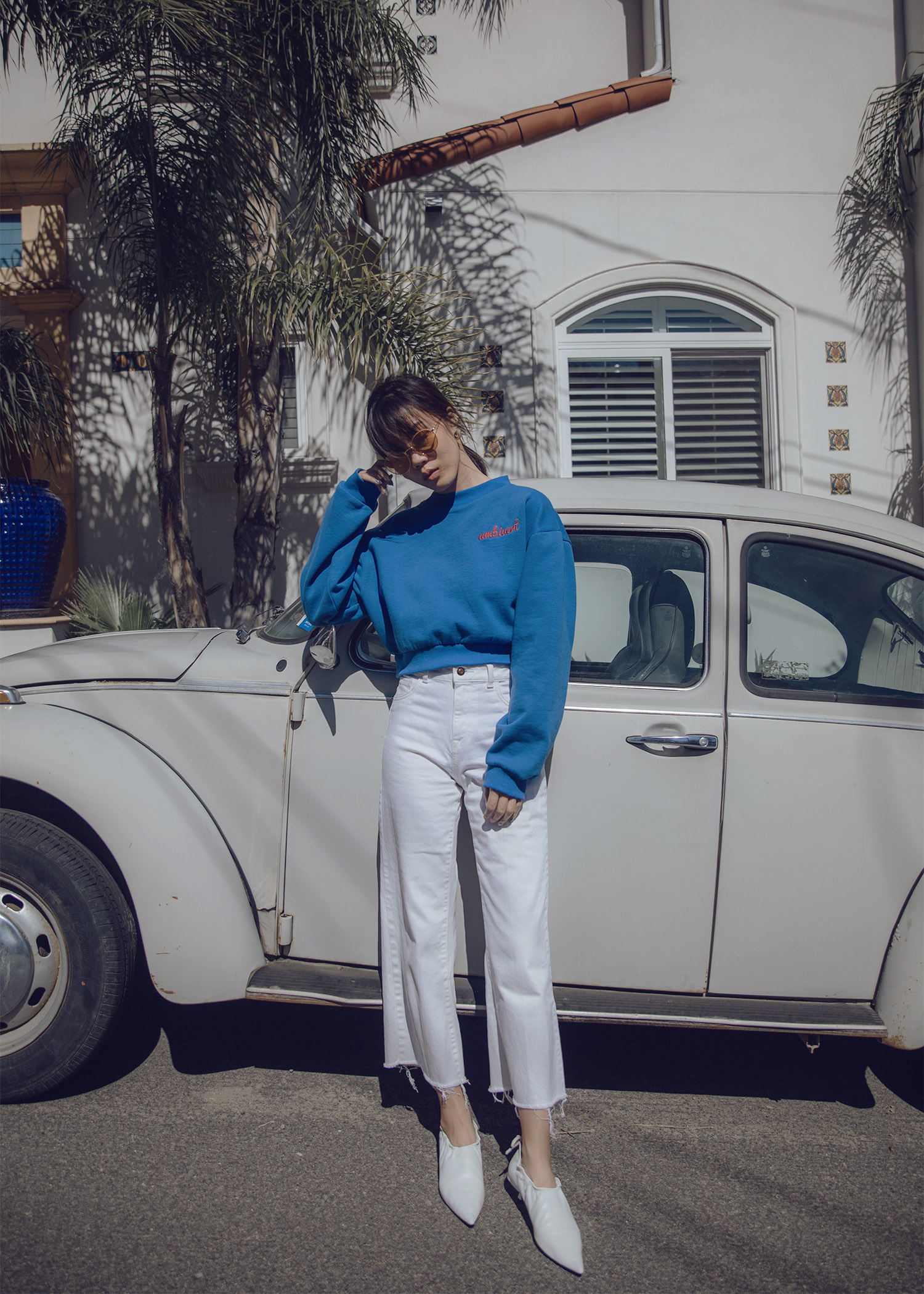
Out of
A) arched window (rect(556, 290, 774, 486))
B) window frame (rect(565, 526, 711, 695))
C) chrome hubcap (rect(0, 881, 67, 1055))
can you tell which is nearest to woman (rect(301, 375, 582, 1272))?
window frame (rect(565, 526, 711, 695))

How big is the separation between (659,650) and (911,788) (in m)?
0.76

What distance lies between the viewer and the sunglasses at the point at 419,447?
2.28 m

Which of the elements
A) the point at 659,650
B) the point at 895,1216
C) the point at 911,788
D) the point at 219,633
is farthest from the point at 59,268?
the point at 895,1216

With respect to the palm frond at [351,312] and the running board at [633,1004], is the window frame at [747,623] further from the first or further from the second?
the palm frond at [351,312]

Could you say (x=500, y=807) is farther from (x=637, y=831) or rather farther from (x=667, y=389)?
(x=667, y=389)

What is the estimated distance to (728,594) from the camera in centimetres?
262

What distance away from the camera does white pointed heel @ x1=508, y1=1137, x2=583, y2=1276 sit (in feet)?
6.75

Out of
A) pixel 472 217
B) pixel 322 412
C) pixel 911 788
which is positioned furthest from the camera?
pixel 322 412

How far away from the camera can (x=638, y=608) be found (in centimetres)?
270

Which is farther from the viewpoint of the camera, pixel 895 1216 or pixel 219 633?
pixel 219 633

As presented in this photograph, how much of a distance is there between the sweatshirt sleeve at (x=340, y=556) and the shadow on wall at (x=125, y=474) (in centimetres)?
504

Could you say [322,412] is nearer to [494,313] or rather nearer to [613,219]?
[494,313]

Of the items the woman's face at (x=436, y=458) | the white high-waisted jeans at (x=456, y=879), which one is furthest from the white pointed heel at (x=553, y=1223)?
the woman's face at (x=436, y=458)

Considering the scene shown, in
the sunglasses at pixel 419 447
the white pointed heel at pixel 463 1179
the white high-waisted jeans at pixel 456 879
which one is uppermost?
the sunglasses at pixel 419 447
